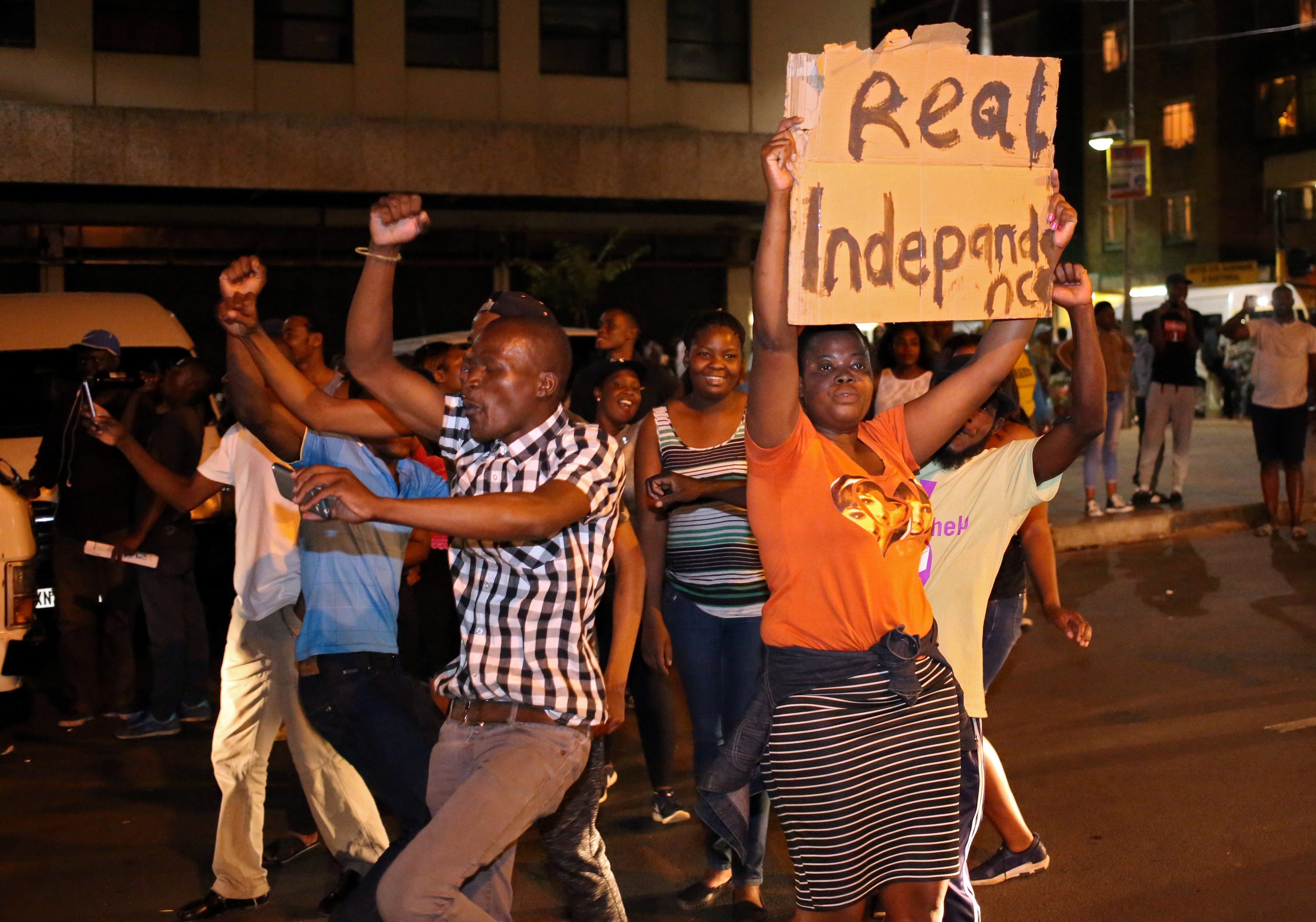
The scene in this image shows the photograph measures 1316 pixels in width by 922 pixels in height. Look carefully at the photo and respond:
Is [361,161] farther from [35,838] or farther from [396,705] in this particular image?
[396,705]

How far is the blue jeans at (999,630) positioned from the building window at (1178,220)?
4174 cm

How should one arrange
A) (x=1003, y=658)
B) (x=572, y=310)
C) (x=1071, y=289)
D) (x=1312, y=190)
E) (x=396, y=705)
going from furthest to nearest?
1. (x=1312, y=190)
2. (x=572, y=310)
3. (x=1003, y=658)
4. (x=396, y=705)
5. (x=1071, y=289)

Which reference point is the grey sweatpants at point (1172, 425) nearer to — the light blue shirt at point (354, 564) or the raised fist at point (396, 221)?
the light blue shirt at point (354, 564)

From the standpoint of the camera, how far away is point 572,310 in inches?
842

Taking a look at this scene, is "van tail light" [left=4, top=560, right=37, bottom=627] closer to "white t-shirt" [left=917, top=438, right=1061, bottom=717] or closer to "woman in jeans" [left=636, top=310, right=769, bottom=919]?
"woman in jeans" [left=636, top=310, right=769, bottom=919]

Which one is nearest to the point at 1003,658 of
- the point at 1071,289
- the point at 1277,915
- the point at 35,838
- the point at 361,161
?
the point at 1277,915

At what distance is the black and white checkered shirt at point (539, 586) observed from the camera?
3.37 meters

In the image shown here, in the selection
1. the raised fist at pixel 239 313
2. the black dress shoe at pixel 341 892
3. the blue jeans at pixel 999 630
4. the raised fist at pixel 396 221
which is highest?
the raised fist at pixel 396 221

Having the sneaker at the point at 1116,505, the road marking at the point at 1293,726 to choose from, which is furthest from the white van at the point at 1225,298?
the road marking at the point at 1293,726

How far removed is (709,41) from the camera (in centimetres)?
2173

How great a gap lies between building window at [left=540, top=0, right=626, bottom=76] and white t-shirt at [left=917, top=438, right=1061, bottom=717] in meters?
18.0

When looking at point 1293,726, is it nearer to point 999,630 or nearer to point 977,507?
point 999,630

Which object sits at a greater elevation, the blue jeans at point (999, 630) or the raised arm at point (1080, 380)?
the raised arm at point (1080, 380)

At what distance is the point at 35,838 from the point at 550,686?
3.60m
